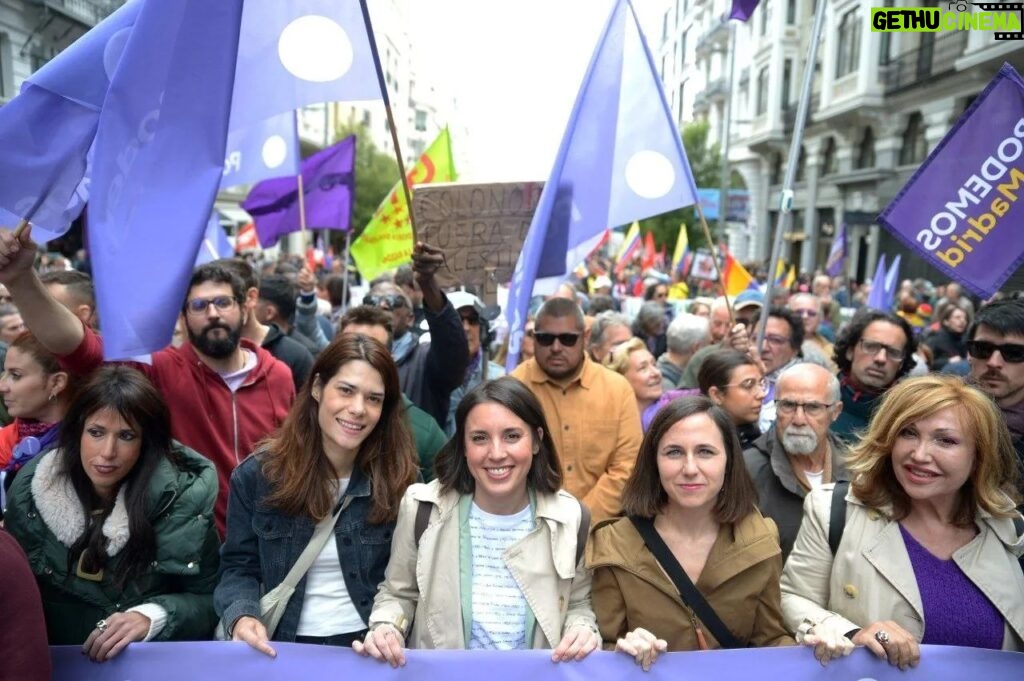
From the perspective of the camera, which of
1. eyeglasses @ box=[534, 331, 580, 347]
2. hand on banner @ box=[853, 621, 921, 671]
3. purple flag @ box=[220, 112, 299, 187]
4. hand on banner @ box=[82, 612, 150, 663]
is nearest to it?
hand on banner @ box=[853, 621, 921, 671]

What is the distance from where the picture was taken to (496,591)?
2.36 m

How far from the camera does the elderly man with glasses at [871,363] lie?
3861 millimetres

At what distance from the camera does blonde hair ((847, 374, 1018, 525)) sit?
89.9 inches

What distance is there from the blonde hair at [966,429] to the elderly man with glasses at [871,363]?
1.43 meters

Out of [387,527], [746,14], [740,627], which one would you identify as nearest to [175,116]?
Answer: [387,527]

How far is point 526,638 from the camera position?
2.32 metres

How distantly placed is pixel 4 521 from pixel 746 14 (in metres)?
4.38

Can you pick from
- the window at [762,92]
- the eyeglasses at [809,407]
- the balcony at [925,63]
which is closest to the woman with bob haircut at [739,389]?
the eyeglasses at [809,407]

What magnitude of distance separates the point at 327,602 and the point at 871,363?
9.40 ft

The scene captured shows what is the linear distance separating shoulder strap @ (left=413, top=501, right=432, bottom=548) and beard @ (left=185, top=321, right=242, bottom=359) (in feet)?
4.35

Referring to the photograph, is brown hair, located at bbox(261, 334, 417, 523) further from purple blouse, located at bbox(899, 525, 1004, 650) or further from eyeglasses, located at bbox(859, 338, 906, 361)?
eyeglasses, located at bbox(859, 338, 906, 361)

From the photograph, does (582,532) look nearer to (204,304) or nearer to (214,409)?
(214,409)

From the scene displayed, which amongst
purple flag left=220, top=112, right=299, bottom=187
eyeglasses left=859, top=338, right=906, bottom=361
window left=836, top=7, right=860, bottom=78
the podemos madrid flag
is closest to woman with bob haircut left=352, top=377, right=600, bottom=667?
eyeglasses left=859, top=338, right=906, bottom=361

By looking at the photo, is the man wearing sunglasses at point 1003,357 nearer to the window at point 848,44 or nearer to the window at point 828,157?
the window at point 848,44
